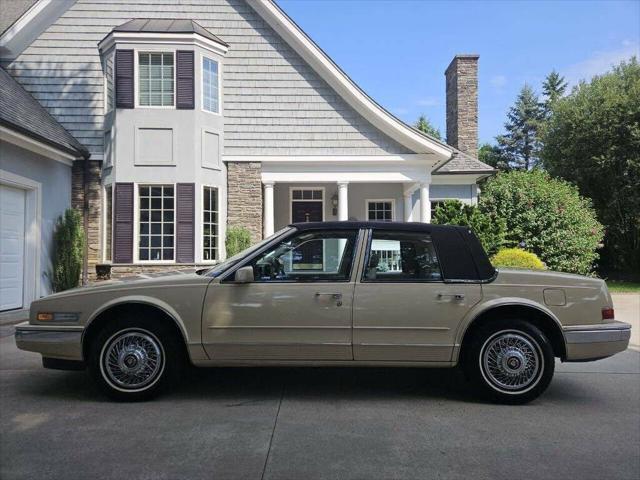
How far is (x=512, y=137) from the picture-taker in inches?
1996

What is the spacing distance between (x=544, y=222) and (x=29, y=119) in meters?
13.7

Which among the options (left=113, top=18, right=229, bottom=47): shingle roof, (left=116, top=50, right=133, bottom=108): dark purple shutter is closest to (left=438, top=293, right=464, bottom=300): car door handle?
(left=113, top=18, right=229, bottom=47): shingle roof

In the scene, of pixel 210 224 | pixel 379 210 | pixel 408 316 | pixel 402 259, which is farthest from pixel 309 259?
pixel 379 210

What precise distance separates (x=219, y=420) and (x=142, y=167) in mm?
9194

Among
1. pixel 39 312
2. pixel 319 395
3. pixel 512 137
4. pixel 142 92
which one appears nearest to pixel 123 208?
pixel 142 92

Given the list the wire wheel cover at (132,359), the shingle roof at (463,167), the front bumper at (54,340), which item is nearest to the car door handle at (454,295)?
the wire wheel cover at (132,359)

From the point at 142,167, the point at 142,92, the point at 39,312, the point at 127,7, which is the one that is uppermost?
the point at 127,7

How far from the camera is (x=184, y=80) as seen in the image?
12.0 metres

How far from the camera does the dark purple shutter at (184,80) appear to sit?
470 inches

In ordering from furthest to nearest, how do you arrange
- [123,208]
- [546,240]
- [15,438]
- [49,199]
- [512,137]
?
[512,137] < [546,240] < [123,208] < [49,199] < [15,438]

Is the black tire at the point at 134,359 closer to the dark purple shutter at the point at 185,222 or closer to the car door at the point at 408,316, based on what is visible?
the car door at the point at 408,316

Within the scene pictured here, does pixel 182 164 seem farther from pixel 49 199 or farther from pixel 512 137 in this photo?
pixel 512 137

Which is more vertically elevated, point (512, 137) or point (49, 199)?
point (512, 137)

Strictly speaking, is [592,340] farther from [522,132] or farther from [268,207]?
[522,132]
